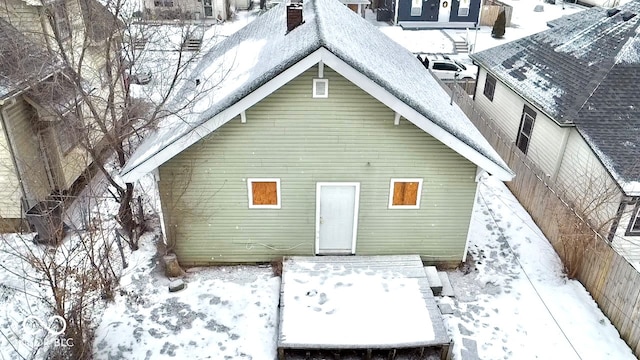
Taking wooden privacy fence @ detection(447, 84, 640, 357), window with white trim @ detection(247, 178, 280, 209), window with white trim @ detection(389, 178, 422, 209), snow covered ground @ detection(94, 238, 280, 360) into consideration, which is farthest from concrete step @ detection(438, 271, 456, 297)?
window with white trim @ detection(247, 178, 280, 209)

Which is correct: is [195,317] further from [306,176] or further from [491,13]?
[491,13]

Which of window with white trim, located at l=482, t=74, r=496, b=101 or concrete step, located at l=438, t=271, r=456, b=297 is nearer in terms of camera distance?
concrete step, located at l=438, t=271, r=456, b=297

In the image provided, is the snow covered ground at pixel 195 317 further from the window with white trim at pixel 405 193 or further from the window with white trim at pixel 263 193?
the window with white trim at pixel 405 193

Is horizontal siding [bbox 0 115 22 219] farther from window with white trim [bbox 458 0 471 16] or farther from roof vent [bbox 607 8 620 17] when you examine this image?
window with white trim [bbox 458 0 471 16]

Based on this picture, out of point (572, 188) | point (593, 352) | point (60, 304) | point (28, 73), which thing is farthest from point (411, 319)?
point (28, 73)

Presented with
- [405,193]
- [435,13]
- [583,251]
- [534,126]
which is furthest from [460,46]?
[405,193]

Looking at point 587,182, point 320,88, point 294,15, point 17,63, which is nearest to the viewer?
point 320,88
